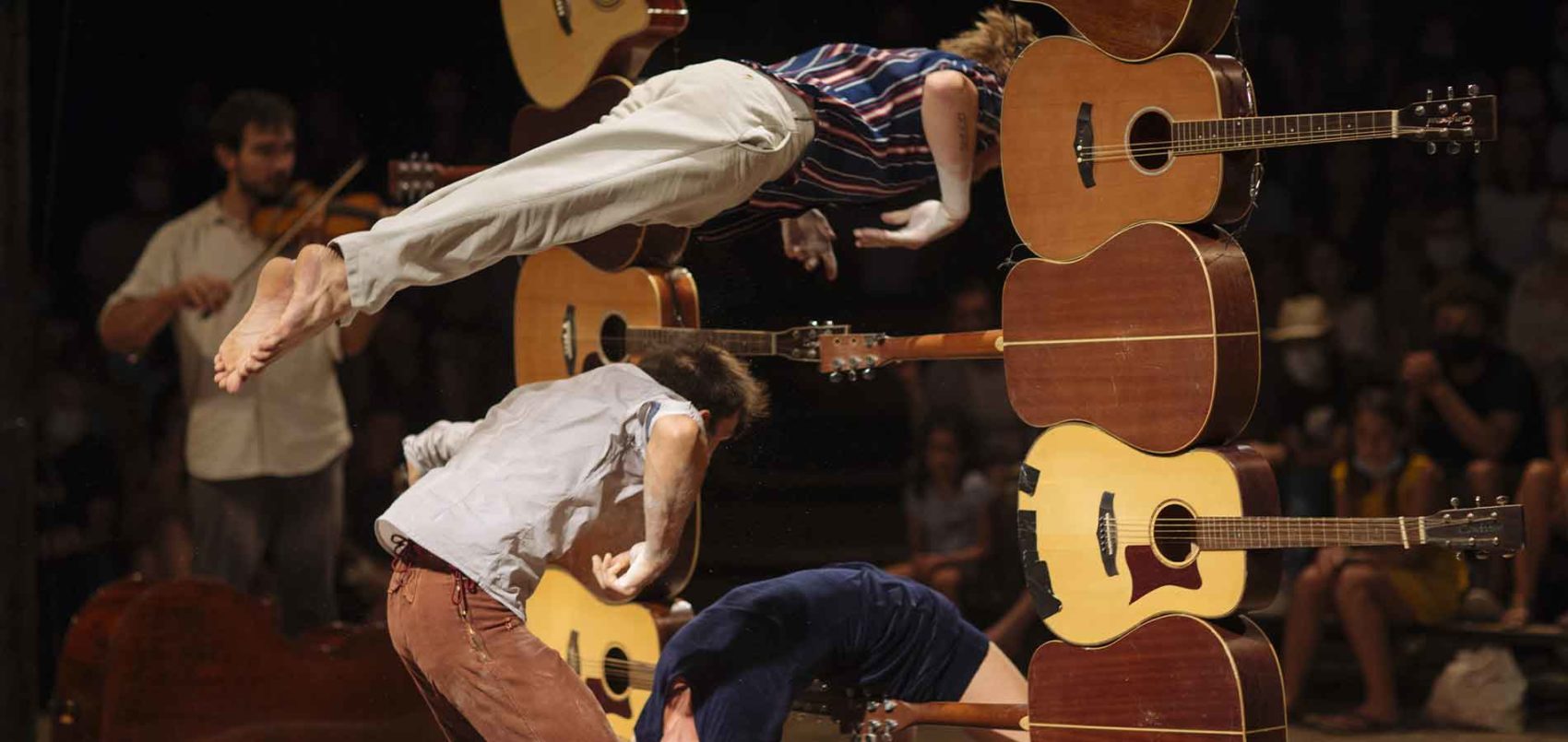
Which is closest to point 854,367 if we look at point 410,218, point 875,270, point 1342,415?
point 875,270

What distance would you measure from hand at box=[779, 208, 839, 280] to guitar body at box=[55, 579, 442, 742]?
57.5 inches

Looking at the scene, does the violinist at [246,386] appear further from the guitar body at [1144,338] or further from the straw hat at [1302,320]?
the straw hat at [1302,320]

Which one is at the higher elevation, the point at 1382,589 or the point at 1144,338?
the point at 1144,338

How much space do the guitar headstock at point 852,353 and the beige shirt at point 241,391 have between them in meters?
1.60

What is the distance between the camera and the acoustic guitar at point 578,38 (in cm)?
372

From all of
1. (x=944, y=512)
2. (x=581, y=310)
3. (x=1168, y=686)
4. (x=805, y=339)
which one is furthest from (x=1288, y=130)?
(x=581, y=310)

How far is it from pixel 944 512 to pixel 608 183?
3.28 ft

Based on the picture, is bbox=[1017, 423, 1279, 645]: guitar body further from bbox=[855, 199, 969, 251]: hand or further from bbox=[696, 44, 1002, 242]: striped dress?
bbox=[696, 44, 1002, 242]: striped dress

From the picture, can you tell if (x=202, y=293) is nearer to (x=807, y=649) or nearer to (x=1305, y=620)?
(x=807, y=649)

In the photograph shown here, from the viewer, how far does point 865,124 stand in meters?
3.56

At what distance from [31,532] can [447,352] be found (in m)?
1.26

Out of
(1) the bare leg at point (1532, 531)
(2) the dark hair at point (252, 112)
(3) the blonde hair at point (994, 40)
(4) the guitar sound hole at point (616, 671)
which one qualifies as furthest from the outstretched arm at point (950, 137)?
(2) the dark hair at point (252, 112)

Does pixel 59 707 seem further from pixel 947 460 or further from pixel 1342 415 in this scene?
pixel 1342 415

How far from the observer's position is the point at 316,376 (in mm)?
4781
